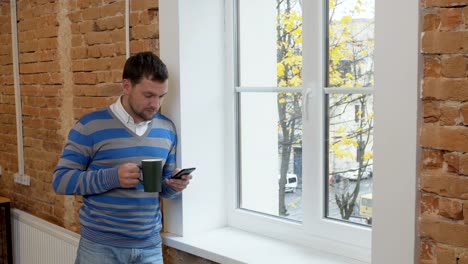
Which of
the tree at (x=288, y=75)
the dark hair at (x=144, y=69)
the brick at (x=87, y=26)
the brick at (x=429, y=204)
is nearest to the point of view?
the brick at (x=429, y=204)

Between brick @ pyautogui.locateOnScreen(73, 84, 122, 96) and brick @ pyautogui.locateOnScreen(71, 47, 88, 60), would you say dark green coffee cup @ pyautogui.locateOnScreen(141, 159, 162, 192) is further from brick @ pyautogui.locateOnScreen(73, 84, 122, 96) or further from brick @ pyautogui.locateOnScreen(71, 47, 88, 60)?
brick @ pyautogui.locateOnScreen(71, 47, 88, 60)

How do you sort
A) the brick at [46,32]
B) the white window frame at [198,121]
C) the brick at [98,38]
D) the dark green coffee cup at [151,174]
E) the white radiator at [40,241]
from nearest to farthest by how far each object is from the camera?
the dark green coffee cup at [151,174], the white window frame at [198,121], the brick at [98,38], the white radiator at [40,241], the brick at [46,32]

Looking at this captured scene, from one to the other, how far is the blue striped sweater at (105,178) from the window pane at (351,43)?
2.89 ft

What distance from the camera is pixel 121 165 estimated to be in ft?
8.41

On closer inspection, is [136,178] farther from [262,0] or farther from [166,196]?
[262,0]

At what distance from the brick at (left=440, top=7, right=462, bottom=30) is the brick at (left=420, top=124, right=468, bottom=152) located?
0.31 m

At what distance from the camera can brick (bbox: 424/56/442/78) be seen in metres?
1.77

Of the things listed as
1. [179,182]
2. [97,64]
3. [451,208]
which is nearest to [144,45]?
[97,64]

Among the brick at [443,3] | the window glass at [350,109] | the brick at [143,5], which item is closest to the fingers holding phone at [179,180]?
the window glass at [350,109]

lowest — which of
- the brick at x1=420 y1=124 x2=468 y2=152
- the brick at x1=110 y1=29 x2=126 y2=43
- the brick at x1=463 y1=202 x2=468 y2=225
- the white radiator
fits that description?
the white radiator

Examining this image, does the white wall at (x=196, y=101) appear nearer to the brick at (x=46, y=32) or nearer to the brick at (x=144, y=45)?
the brick at (x=144, y=45)

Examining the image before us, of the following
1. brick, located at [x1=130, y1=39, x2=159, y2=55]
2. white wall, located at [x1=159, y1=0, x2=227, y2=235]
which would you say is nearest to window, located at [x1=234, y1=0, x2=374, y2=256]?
white wall, located at [x1=159, y1=0, x2=227, y2=235]

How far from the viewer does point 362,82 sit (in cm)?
244

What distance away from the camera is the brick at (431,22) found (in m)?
1.76
